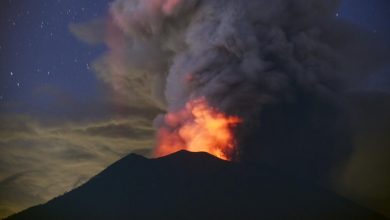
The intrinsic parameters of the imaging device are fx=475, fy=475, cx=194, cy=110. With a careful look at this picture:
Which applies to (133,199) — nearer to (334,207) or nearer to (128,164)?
(128,164)

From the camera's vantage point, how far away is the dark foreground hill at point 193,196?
43.1 metres

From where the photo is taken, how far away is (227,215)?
137 ft

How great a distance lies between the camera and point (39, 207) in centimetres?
4844

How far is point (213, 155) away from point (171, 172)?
4822 mm

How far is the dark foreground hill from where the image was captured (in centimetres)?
4306

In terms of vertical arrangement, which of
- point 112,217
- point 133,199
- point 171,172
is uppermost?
point 171,172

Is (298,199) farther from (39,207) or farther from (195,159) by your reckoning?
(39,207)

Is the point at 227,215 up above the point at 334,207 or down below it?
below

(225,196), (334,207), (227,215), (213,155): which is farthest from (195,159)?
(334,207)

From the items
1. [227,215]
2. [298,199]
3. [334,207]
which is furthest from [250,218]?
[334,207]

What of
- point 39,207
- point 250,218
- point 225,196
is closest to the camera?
point 250,218

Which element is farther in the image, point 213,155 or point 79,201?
point 213,155

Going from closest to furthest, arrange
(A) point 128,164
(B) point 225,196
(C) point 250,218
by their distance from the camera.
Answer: (C) point 250,218
(B) point 225,196
(A) point 128,164

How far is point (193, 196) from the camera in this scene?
45.1 metres
